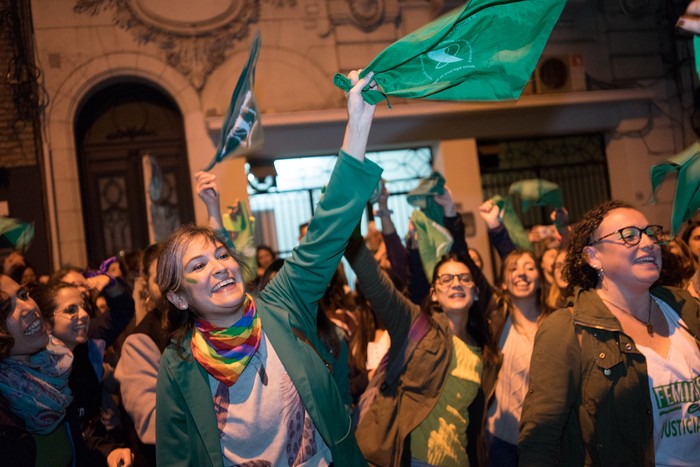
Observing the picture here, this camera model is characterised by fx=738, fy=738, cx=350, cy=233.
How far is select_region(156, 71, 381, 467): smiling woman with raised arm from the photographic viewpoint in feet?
8.40

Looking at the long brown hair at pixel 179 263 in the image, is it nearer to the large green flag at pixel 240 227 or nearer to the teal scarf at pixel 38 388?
the teal scarf at pixel 38 388

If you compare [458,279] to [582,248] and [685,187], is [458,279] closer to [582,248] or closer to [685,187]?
[582,248]

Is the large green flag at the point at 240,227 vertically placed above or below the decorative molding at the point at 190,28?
below

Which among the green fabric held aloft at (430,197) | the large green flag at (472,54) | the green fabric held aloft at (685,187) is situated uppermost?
the large green flag at (472,54)

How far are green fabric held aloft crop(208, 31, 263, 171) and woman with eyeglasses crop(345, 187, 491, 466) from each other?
0.92 m

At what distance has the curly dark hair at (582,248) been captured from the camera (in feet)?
10.4

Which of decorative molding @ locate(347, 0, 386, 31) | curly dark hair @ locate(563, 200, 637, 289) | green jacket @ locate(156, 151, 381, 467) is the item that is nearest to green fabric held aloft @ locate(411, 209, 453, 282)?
curly dark hair @ locate(563, 200, 637, 289)

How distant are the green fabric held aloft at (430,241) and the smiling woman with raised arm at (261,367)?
2.12m

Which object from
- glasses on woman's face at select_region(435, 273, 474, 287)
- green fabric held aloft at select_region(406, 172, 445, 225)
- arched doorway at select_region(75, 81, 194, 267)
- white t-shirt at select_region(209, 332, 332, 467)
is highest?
arched doorway at select_region(75, 81, 194, 267)

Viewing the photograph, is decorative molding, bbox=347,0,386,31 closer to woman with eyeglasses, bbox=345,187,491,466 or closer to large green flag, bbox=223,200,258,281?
large green flag, bbox=223,200,258,281

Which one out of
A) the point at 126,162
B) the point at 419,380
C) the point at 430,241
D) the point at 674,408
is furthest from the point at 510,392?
the point at 126,162

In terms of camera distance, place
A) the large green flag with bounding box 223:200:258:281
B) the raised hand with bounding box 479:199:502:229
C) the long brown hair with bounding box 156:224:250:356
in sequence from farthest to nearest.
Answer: the raised hand with bounding box 479:199:502:229, the large green flag with bounding box 223:200:258:281, the long brown hair with bounding box 156:224:250:356

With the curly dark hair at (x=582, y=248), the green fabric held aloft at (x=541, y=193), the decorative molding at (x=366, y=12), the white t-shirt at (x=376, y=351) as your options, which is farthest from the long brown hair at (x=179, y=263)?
the decorative molding at (x=366, y=12)

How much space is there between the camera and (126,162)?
1046cm
